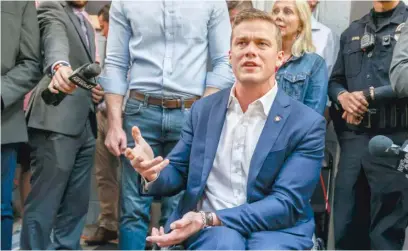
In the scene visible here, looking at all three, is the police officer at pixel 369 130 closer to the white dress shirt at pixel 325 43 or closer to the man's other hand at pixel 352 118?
the man's other hand at pixel 352 118

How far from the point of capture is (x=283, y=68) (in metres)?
2.96

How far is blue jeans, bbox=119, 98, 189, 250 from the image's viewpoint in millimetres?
2730

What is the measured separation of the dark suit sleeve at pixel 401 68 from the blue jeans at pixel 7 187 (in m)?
1.57

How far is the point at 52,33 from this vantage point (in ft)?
9.28

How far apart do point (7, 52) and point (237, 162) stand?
1.16 m

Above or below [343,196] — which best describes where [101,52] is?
above

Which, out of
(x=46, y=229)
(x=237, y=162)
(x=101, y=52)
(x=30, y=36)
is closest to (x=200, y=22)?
(x=30, y=36)

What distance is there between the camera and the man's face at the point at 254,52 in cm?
210

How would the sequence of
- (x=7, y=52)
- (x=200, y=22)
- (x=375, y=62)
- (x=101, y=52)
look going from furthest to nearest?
(x=101, y=52)
(x=375, y=62)
(x=200, y=22)
(x=7, y=52)

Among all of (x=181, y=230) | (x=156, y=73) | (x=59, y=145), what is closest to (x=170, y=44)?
(x=156, y=73)

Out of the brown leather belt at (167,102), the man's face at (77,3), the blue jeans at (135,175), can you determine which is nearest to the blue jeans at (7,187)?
the blue jeans at (135,175)

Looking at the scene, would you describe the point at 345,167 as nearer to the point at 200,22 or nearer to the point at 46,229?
the point at 200,22

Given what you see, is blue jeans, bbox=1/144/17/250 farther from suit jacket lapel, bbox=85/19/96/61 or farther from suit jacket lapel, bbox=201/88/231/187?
suit jacket lapel, bbox=201/88/231/187

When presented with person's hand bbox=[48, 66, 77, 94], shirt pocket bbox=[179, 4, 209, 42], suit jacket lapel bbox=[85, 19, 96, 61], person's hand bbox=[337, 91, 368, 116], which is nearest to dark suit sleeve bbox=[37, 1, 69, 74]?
person's hand bbox=[48, 66, 77, 94]
